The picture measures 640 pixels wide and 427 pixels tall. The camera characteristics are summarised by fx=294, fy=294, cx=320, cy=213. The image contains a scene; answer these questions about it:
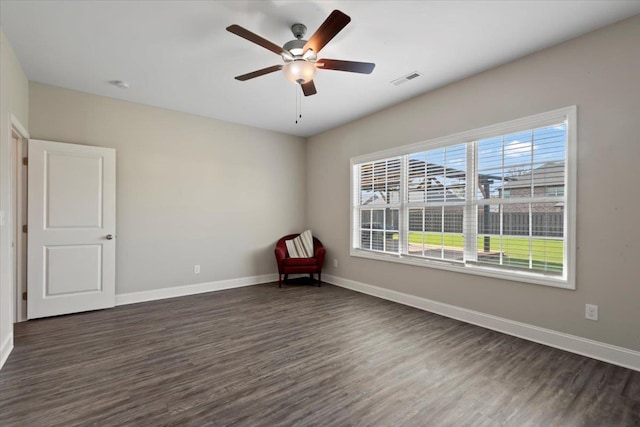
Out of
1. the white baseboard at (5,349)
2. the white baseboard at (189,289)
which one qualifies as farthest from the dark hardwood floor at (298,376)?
the white baseboard at (189,289)

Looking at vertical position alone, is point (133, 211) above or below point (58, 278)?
above

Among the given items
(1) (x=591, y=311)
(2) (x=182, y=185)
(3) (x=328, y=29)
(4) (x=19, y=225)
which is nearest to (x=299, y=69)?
(3) (x=328, y=29)

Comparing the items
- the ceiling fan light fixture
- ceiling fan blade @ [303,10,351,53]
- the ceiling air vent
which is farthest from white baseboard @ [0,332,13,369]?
the ceiling air vent

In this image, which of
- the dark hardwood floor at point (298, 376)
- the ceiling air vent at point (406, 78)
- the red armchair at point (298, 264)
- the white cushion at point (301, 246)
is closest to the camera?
the dark hardwood floor at point (298, 376)

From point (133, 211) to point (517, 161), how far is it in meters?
4.82

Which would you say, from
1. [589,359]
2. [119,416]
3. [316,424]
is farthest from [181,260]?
[589,359]

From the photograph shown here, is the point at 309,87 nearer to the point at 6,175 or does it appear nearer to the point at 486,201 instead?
the point at 486,201

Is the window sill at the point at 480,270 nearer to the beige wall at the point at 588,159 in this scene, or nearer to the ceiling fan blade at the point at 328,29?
the beige wall at the point at 588,159

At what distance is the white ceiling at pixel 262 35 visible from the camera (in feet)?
7.44

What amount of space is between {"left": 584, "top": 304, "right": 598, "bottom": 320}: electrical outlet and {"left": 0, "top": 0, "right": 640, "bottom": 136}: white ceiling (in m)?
2.37

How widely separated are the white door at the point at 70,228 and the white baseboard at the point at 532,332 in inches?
152

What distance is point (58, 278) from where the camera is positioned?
3.55m

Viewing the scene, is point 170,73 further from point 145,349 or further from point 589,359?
point 589,359

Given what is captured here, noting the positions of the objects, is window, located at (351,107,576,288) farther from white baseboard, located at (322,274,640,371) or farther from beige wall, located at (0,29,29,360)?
beige wall, located at (0,29,29,360)
